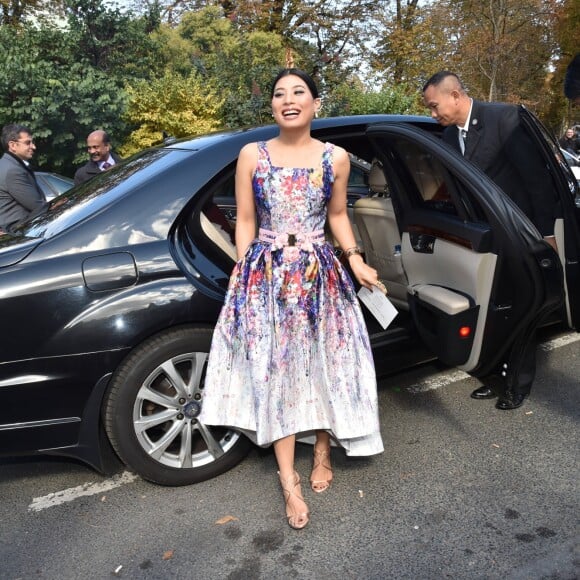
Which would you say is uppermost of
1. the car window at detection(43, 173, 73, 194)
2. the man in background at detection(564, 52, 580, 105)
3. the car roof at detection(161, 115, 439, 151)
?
the man in background at detection(564, 52, 580, 105)

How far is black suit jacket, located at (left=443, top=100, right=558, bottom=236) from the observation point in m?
3.08

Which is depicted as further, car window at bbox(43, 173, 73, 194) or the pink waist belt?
car window at bbox(43, 173, 73, 194)

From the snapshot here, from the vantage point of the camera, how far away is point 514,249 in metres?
2.79

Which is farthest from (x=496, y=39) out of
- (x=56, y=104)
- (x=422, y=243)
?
(x=422, y=243)

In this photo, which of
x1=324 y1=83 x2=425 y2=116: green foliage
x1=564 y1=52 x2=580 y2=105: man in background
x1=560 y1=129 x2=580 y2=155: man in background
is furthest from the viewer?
x1=560 y1=129 x2=580 y2=155: man in background

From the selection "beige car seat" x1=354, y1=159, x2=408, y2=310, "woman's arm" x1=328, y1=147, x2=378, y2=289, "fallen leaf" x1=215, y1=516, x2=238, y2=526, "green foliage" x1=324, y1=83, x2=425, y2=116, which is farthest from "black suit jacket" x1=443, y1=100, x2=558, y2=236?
"green foliage" x1=324, y1=83, x2=425, y2=116

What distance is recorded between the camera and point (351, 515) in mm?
2527

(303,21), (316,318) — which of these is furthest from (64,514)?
(303,21)

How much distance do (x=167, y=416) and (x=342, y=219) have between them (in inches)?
44.7

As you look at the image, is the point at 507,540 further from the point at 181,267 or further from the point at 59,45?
the point at 59,45

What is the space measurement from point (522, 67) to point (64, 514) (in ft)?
77.9

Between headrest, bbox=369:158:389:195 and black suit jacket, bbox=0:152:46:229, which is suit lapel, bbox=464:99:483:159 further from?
black suit jacket, bbox=0:152:46:229

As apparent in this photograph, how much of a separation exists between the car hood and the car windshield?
0.06 metres

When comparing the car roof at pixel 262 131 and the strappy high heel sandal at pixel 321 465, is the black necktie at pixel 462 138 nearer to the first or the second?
the car roof at pixel 262 131
